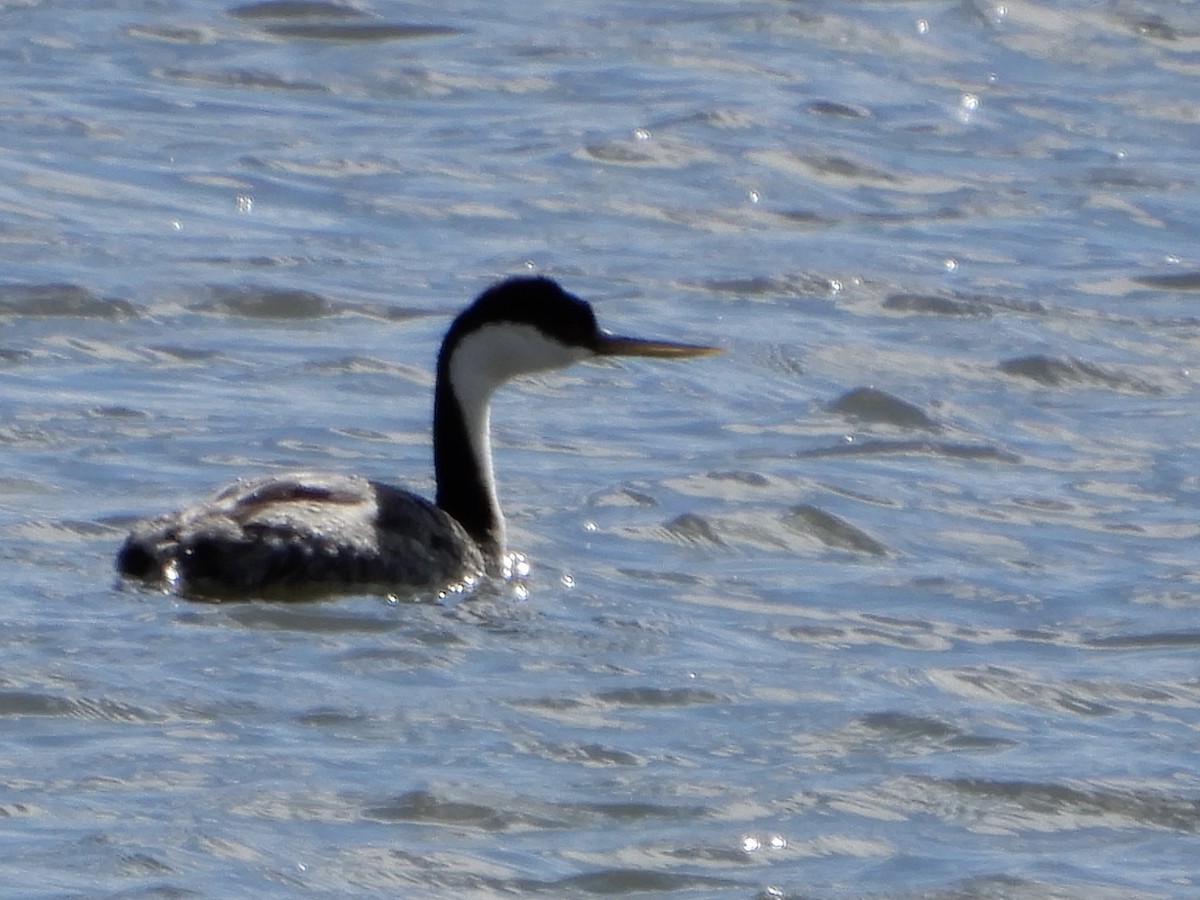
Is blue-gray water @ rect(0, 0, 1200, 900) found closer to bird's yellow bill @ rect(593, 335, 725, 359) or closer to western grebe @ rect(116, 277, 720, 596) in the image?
western grebe @ rect(116, 277, 720, 596)

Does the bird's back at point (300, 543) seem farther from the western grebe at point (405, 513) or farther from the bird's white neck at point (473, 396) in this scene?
the bird's white neck at point (473, 396)

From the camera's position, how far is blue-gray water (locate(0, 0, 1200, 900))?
8.23 m

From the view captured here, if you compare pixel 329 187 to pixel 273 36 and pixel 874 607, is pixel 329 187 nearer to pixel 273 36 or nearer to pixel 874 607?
pixel 273 36

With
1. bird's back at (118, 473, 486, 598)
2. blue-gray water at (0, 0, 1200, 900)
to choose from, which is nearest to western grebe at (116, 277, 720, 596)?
bird's back at (118, 473, 486, 598)

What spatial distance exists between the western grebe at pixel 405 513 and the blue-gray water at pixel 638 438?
0.50ft

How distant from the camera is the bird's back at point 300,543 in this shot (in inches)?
395

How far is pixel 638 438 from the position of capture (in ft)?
42.5

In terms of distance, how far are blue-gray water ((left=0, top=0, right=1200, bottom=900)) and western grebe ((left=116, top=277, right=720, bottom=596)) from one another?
15cm

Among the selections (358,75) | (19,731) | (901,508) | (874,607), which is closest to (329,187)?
(358,75)

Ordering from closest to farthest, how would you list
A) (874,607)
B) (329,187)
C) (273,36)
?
(874,607) < (329,187) < (273,36)

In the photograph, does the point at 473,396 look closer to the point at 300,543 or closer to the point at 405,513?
the point at 405,513

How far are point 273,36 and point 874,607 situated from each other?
1152 cm

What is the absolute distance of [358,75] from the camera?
66.1 ft

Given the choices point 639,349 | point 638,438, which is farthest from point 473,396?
point 638,438
